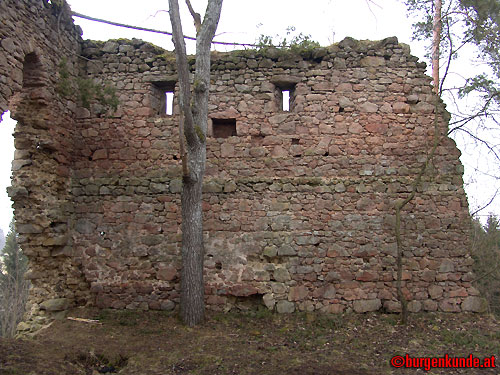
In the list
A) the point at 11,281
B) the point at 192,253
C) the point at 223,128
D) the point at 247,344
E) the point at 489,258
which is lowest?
the point at 11,281

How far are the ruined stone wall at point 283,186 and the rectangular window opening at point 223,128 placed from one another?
0.09 ft

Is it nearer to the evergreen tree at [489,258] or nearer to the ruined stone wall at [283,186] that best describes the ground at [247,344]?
the ruined stone wall at [283,186]

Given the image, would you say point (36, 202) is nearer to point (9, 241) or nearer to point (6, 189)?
point (6, 189)

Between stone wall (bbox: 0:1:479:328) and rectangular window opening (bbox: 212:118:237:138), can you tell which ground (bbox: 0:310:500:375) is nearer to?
stone wall (bbox: 0:1:479:328)

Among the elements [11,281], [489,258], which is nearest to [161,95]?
[489,258]

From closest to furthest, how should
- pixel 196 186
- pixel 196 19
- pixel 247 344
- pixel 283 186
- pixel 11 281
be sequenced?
1. pixel 247 344
2. pixel 196 186
3. pixel 196 19
4. pixel 283 186
5. pixel 11 281

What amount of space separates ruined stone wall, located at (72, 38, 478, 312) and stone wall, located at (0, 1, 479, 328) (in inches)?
0.8

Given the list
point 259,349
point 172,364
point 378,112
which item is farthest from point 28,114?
point 378,112

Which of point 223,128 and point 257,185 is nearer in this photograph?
point 257,185

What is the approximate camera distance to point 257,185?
671cm

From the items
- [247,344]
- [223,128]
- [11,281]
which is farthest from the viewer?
[11,281]

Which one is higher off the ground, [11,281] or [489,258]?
[489,258]

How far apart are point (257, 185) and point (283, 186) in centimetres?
49

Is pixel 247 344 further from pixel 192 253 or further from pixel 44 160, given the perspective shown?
pixel 44 160
